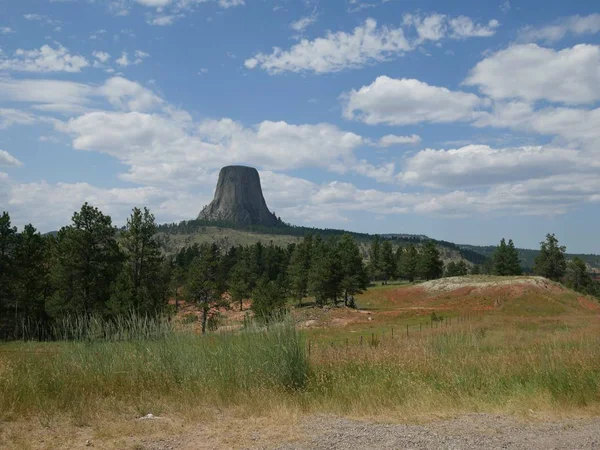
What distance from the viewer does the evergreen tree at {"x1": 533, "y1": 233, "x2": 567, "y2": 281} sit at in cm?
8575

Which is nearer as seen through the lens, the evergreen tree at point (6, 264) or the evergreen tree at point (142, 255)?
the evergreen tree at point (6, 264)

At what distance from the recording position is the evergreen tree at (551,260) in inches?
3376

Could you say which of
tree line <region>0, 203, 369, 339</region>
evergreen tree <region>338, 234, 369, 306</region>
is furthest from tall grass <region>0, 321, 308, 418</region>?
evergreen tree <region>338, 234, 369, 306</region>

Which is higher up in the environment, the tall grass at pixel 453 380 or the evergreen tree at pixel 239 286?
Result: the tall grass at pixel 453 380

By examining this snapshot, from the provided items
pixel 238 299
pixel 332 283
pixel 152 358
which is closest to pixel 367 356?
pixel 152 358

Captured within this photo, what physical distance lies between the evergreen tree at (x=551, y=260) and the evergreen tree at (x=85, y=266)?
7574 cm

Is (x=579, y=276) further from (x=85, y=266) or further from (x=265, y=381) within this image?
(x=265, y=381)

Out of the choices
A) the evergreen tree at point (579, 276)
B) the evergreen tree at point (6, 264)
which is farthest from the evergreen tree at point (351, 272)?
the evergreen tree at point (579, 276)

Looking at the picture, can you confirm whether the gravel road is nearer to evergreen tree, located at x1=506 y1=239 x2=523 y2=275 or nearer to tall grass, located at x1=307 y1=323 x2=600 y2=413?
tall grass, located at x1=307 y1=323 x2=600 y2=413

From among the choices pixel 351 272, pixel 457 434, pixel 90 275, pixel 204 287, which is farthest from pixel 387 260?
pixel 457 434

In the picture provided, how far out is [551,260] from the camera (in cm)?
8594

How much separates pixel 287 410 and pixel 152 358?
295 cm

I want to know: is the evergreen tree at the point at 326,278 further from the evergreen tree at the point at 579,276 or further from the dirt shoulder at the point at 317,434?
the evergreen tree at the point at 579,276

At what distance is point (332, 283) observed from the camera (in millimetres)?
59750
